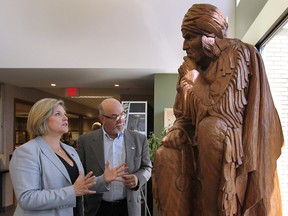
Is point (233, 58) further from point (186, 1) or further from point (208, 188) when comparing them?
point (186, 1)

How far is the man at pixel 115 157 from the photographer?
2.15 metres

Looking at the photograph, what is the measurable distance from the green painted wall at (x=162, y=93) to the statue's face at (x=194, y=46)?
160 inches

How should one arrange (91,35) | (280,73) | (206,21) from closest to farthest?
(206,21) → (280,73) → (91,35)

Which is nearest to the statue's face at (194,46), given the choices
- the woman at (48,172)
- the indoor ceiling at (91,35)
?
the woman at (48,172)

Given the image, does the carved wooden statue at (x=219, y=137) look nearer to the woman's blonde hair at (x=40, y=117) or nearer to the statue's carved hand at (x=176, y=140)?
the statue's carved hand at (x=176, y=140)

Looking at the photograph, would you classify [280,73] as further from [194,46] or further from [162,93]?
[194,46]

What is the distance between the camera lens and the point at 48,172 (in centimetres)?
162

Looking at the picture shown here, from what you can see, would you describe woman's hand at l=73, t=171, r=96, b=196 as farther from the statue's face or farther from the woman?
the statue's face

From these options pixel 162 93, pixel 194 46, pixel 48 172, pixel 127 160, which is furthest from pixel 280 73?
pixel 48 172

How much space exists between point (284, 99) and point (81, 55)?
114 inches

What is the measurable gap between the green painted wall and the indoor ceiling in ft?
1.40

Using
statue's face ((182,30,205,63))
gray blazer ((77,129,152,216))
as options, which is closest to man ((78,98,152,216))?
gray blazer ((77,129,152,216))

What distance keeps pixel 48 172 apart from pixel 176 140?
2.36ft

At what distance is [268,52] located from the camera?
3646 millimetres
